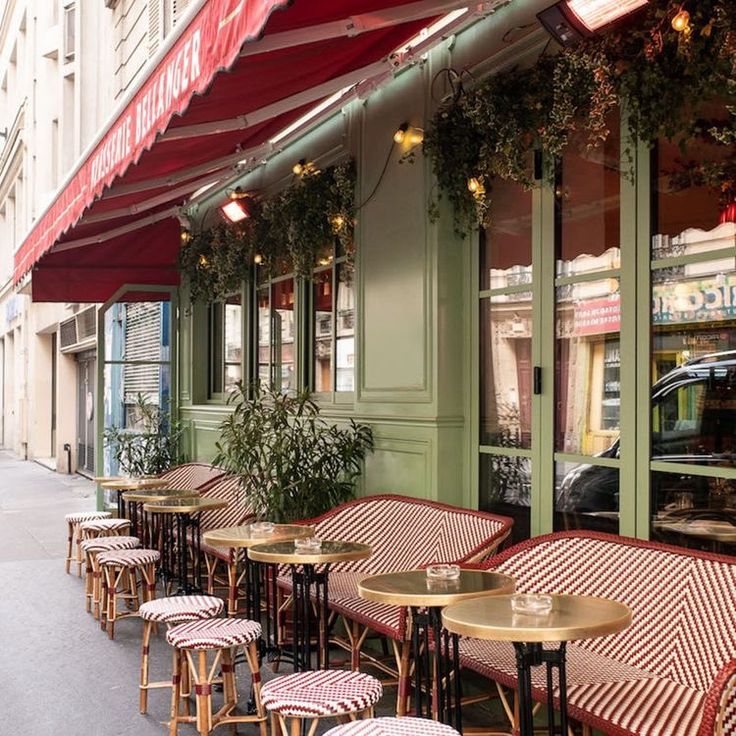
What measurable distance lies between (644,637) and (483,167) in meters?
2.74

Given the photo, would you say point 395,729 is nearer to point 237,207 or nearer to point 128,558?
point 128,558

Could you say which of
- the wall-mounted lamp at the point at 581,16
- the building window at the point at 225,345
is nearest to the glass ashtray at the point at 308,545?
the wall-mounted lamp at the point at 581,16

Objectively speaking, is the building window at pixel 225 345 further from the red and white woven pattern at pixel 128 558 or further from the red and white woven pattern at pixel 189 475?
the red and white woven pattern at pixel 128 558

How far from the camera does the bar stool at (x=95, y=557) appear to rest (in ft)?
24.3

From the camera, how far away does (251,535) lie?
5.54 metres

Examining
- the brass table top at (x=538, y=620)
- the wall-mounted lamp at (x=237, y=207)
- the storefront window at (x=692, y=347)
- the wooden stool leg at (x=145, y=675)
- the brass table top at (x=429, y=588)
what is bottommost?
the wooden stool leg at (x=145, y=675)

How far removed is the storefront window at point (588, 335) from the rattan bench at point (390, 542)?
0.49 metres

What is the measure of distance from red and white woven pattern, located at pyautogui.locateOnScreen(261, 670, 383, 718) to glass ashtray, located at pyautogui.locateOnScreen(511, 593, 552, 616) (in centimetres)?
65

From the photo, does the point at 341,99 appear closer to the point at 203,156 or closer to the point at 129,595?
the point at 203,156

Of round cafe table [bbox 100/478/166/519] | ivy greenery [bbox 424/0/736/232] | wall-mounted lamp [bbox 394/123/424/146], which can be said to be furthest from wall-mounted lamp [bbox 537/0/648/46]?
round cafe table [bbox 100/478/166/519]

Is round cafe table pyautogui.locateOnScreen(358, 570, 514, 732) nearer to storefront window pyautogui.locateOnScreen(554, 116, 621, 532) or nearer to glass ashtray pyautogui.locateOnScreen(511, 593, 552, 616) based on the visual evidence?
glass ashtray pyautogui.locateOnScreen(511, 593, 552, 616)

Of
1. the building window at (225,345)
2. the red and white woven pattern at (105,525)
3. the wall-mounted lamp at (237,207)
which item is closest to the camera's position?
the red and white woven pattern at (105,525)

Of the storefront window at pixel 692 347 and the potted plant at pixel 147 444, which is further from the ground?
the storefront window at pixel 692 347

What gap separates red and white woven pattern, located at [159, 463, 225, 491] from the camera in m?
9.37
